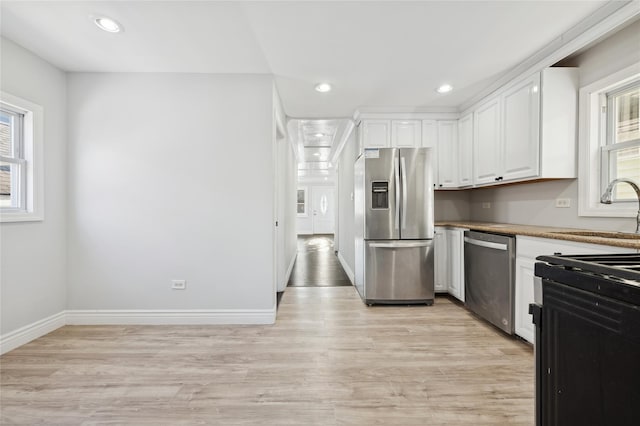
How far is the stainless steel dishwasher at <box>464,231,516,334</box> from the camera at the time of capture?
8.16 feet

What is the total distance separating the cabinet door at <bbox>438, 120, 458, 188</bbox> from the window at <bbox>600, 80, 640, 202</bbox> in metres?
1.61

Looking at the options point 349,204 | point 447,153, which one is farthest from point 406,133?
point 349,204

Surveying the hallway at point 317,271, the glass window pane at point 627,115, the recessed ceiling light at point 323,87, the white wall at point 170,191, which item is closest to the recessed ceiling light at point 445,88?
the recessed ceiling light at point 323,87

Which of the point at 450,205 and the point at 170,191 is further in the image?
the point at 450,205

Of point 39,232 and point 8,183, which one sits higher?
point 8,183

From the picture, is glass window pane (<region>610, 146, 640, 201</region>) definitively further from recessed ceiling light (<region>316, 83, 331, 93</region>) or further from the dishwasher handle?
recessed ceiling light (<region>316, 83, 331, 93</region>)

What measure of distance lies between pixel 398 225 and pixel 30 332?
12.2 feet

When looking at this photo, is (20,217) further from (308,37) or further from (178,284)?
(308,37)

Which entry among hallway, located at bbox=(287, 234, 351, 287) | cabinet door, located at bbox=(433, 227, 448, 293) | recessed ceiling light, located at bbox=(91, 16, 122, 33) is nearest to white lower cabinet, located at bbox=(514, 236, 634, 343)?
cabinet door, located at bbox=(433, 227, 448, 293)

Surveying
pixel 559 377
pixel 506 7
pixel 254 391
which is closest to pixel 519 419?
pixel 559 377

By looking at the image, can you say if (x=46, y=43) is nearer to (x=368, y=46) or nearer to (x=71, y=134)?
(x=71, y=134)

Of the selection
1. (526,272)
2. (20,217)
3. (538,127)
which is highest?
(538,127)

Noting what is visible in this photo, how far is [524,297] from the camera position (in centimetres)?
235

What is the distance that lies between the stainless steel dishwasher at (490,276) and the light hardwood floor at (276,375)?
0.18 m
